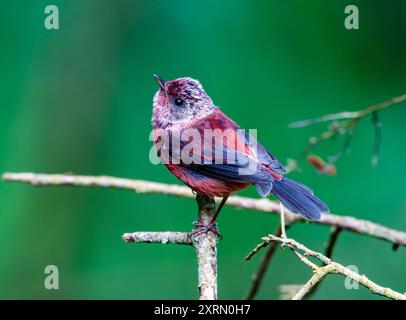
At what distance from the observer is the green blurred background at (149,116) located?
196 inches

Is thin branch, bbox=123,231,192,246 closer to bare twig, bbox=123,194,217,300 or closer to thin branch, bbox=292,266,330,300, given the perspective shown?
bare twig, bbox=123,194,217,300

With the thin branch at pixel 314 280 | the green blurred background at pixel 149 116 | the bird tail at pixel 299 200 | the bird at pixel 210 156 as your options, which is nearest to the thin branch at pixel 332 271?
the thin branch at pixel 314 280

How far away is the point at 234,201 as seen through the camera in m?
3.67

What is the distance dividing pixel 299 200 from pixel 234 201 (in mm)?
485

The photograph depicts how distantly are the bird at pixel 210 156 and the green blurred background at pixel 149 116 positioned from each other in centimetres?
132

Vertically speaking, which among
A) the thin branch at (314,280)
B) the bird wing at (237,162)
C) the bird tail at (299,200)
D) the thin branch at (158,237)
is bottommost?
the thin branch at (314,280)

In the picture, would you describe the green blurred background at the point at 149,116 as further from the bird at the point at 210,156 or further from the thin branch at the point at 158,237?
the thin branch at the point at 158,237

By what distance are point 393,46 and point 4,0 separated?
3.41 m

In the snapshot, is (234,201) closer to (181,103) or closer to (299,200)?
(299,200)

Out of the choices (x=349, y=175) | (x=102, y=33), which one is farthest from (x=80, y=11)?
(x=349, y=175)

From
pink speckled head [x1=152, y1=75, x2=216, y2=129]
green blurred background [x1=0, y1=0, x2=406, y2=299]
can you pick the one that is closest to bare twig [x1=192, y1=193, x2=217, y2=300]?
pink speckled head [x1=152, y1=75, x2=216, y2=129]

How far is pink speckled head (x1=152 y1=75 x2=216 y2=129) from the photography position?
3914 millimetres

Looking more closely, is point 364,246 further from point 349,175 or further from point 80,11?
point 80,11

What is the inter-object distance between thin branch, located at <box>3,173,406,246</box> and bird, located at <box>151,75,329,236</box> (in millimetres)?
137
